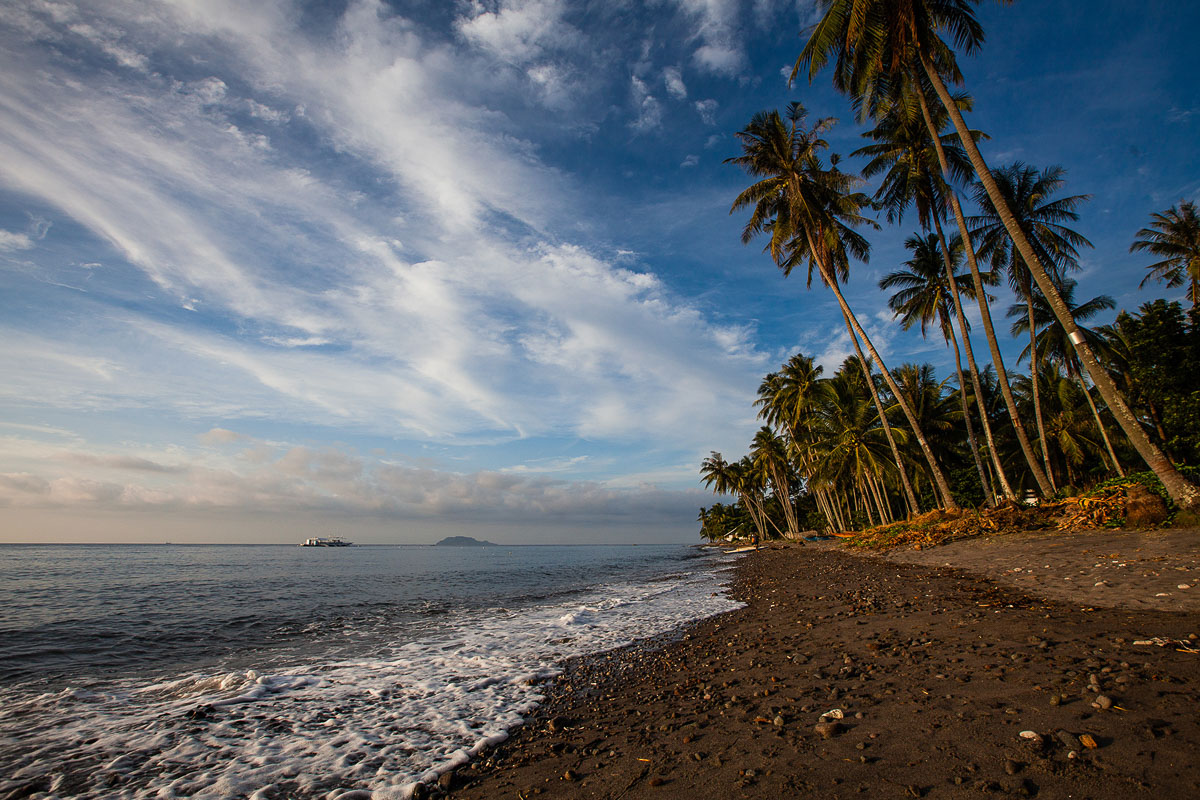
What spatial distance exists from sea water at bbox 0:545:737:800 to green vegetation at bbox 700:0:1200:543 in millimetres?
13234

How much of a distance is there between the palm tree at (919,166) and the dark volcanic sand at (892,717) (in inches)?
670

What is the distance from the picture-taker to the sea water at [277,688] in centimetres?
466

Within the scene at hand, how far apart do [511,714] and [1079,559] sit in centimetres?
1181

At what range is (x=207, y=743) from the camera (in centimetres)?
533

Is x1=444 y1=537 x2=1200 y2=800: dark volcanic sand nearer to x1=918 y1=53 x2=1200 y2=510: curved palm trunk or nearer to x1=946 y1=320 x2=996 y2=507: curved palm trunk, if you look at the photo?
x1=918 y1=53 x2=1200 y2=510: curved palm trunk

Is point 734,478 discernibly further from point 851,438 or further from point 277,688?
point 277,688

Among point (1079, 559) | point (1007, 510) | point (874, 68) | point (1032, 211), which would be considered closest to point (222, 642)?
point (1079, 559)

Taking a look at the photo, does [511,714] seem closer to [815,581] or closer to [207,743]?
[207,743]

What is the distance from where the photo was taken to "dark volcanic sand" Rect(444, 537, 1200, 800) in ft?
10.6

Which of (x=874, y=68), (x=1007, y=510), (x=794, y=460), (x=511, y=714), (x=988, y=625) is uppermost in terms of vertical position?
(x=874, y=68)

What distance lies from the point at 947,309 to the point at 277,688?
1241 inches

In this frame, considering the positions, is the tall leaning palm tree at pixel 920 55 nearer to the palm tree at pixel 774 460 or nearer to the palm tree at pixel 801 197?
the palm tree at pixel 801 197

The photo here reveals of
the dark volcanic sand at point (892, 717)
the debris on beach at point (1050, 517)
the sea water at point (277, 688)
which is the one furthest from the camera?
the debris on beach at point (1050, 517)

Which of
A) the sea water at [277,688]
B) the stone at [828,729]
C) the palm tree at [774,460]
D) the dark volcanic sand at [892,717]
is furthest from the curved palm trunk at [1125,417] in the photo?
the palm tree at [774,460]
